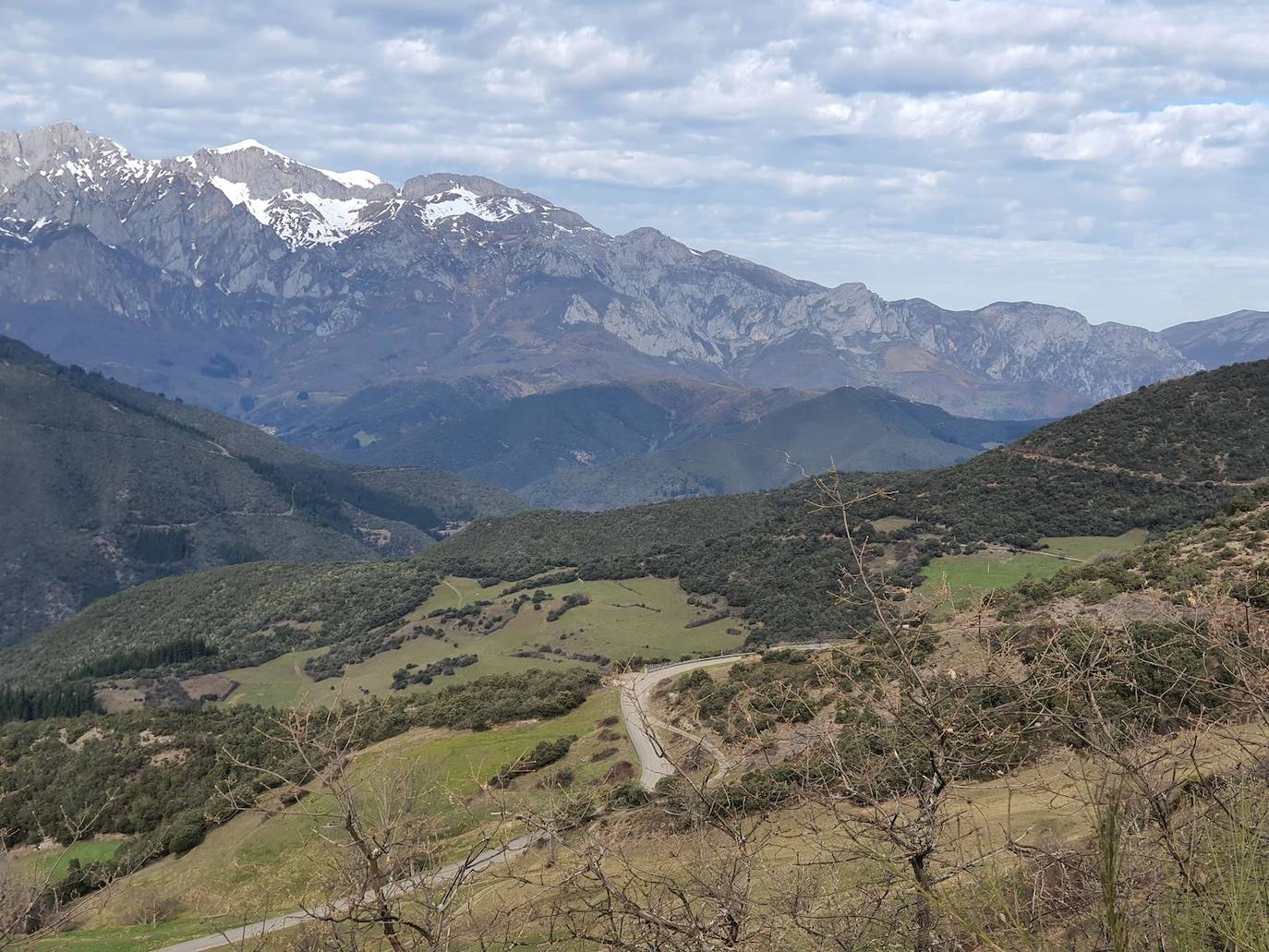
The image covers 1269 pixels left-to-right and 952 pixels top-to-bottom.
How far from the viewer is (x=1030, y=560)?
3445 inches

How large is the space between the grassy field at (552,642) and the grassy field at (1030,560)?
22.8 metres

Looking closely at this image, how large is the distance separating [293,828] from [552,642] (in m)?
70.6

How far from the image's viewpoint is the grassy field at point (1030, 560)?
275ft

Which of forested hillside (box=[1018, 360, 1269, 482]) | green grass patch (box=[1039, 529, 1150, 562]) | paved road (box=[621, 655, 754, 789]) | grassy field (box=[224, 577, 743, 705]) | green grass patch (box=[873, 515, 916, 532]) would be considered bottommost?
grassy field (box=[224, 577, 743, 705])

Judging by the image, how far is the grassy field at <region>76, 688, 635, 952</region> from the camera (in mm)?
33781

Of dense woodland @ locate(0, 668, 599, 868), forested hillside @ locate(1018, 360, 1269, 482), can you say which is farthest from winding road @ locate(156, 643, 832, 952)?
forested hillside @ locate(1018, 360, 1269, 482)

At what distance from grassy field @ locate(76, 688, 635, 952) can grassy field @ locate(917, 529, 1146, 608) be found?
4364cm

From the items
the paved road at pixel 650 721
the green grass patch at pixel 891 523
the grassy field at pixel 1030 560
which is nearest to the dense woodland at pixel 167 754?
the paved road at pixel 650 721

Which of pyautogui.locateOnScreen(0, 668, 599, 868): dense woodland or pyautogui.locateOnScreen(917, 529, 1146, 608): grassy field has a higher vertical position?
pyautogui.locateOnScreen(917, 529, 1146, 608): grassy field

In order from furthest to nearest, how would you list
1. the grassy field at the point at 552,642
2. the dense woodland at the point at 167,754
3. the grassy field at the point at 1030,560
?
the grassy field at the point at 552,642 < the grassy field at the point at 1030,560 < the dense woodland at the point at 167,754

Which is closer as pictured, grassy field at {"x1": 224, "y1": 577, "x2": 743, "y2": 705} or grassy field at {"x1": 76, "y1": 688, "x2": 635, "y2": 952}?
grassy field at {"x1": 76, "y1": 688, "x2": 635, "y2": 952}

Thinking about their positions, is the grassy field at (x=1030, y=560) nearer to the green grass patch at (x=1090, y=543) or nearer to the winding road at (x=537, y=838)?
the green grass patch at (x=1090, y=543)

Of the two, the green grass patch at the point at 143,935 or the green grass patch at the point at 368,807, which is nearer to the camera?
the green grass patch at the point at 143,935

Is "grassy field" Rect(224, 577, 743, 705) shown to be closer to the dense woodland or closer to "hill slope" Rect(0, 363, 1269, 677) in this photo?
"hill slope" Rect(0, 363, 1269, 677)
